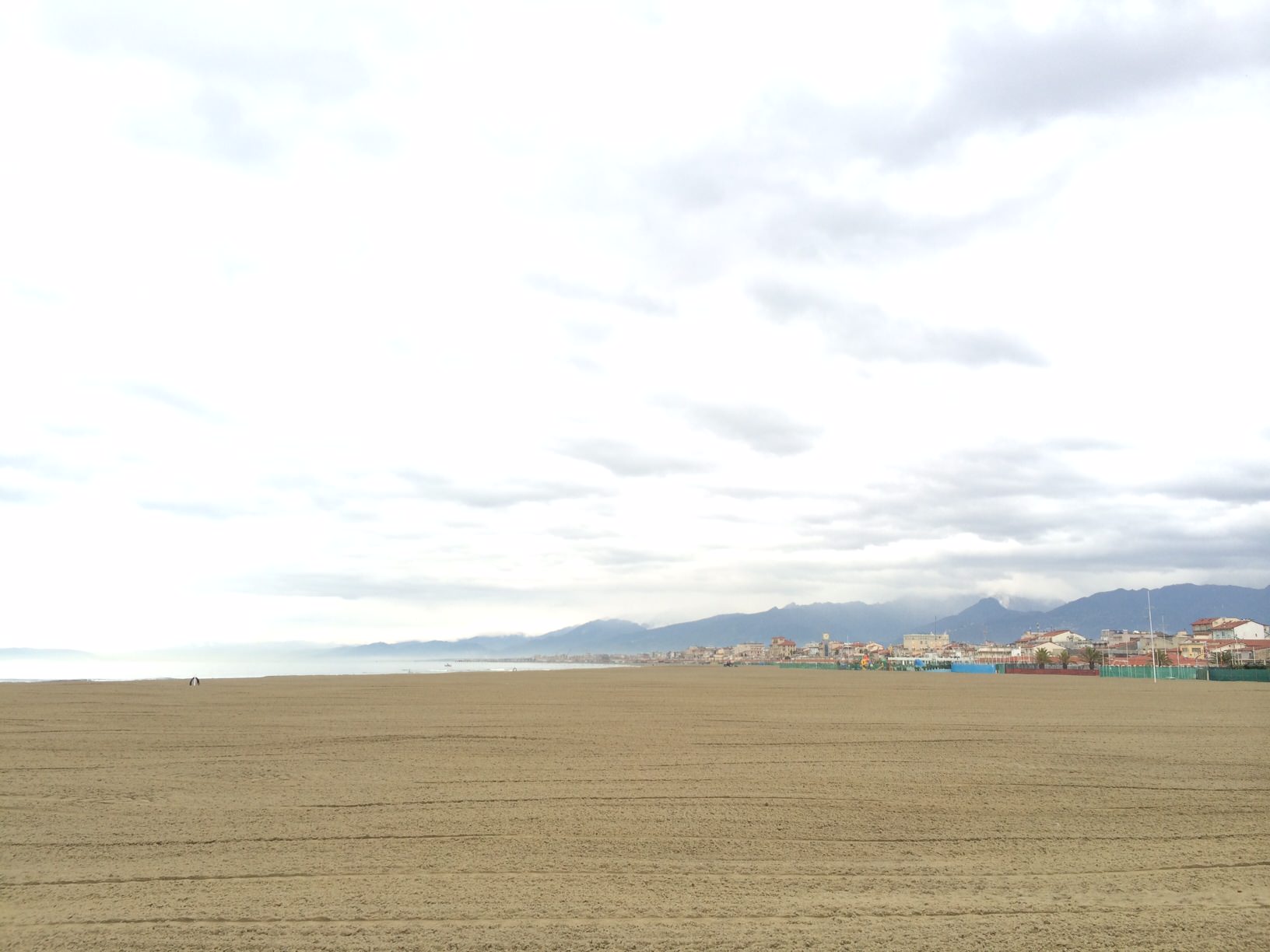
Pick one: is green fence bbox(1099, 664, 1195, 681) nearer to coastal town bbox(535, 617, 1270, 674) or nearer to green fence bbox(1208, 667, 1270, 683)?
coastal town bbox(535, 617, 1270, 674)

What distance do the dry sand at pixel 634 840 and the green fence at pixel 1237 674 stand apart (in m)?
49.3

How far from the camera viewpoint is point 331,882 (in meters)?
6.69

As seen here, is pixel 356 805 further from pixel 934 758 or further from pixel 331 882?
pixel 934 758

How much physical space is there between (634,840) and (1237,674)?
64152 millimetres

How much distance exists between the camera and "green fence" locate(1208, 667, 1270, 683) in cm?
5600

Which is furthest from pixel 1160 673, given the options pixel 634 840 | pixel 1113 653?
pixel 1113 653

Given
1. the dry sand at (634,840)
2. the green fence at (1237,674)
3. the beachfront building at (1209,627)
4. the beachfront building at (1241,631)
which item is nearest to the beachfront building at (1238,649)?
the beachfront building at (1241,631)

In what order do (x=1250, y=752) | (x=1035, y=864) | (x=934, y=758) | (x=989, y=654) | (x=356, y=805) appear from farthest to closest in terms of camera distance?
1. (x=989, y=654)
2. (x=1250, y=752)
3. (x=934, y=758)
4. (x=356, y=805)
5. (x=1035, y=864)

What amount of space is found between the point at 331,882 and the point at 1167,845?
713 cm

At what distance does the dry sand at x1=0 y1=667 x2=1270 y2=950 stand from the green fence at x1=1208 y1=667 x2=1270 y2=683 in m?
49.3

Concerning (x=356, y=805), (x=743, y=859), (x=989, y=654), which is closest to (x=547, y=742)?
(x=356, y=805)

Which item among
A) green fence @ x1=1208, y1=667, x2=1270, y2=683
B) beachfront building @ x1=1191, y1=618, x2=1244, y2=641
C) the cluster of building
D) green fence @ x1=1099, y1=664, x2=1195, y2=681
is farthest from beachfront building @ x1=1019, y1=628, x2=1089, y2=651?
green fence @ x1=1208, y1=667, x2=1270, y2=683

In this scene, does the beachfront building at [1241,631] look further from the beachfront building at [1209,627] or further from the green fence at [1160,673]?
the green fence at [1160,673]

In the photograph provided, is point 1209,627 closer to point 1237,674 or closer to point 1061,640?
point 1061,640
